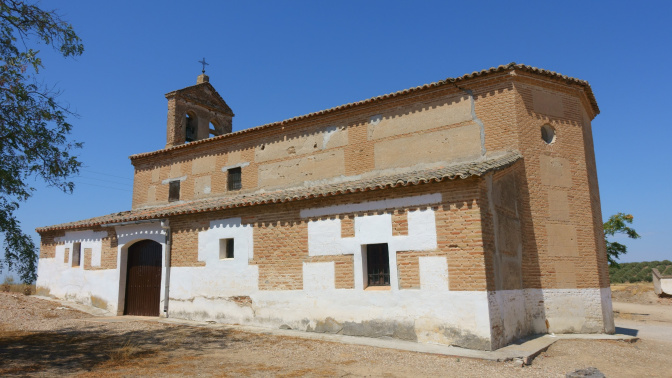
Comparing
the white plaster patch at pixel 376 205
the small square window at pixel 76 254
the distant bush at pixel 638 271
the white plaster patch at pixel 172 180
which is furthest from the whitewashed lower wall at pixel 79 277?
the distant bush at pixel 638 271

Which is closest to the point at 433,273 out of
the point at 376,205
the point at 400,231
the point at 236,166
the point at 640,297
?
the point at 400,231

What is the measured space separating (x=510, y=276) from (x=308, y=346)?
4.73m

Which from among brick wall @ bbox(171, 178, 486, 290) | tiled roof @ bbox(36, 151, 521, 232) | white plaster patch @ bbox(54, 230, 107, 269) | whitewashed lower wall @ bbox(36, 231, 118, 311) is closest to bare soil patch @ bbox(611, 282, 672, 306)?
tiled roof @ bbox(36, 151, 521, 232)

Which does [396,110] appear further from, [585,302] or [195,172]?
[195,172]

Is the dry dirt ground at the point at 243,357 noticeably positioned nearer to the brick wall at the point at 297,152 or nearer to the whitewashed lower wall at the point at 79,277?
the whitewashed lower wall at the point at 79,277

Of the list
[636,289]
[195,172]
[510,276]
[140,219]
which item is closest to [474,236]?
[510,276]

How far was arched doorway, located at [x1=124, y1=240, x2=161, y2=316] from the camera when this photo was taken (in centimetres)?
1406

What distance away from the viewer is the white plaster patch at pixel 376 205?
379 inches

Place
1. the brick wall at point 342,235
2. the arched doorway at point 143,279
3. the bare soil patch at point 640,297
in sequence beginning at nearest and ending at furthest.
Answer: the brick wall at point 342,235 < the arched doorway at point 143,279 < the bare soil patch at point 640,297

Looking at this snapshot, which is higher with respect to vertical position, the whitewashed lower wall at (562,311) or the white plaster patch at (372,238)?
the white plaster patch at (372,238)

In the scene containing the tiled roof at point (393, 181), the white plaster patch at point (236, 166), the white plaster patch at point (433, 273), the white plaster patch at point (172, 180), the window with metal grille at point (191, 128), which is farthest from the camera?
the window with metal grille at point (191, 128)

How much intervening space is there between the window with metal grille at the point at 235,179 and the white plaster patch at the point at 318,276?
19.8ft

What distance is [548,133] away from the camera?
12250 mm

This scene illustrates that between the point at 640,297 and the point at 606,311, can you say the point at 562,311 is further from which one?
the point at 640,297
